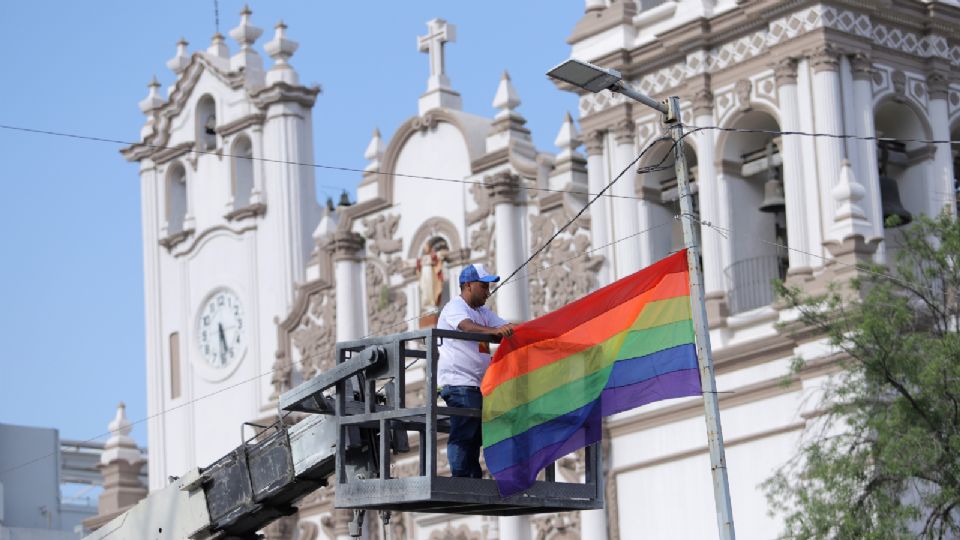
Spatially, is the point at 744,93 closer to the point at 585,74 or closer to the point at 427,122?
the point at 427,122

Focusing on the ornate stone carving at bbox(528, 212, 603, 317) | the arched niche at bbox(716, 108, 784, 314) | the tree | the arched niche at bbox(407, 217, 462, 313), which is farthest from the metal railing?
the arched niche at bbox(407, 217, 462, 313)

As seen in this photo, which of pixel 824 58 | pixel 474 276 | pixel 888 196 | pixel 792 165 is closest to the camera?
pixel 474 276

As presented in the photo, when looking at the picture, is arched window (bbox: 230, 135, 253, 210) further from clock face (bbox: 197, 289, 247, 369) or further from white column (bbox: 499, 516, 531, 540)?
white column (bbox: 499, 516, 531, 540)

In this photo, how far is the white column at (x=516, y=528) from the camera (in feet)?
124

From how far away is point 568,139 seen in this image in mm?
38500

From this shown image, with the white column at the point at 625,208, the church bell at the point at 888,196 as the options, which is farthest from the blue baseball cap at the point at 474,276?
the white column at the point at 625,208

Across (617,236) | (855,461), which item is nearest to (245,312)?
(617,236)

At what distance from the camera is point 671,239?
37.6 meters

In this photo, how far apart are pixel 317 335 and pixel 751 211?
9.30 meters

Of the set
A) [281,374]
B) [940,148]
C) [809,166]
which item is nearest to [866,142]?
[809,166]

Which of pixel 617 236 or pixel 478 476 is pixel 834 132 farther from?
pixel 478 476

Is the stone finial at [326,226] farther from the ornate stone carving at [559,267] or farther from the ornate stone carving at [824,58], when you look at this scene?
the ornate stone carving at [824,58]

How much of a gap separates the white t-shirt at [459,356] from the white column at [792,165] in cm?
1738

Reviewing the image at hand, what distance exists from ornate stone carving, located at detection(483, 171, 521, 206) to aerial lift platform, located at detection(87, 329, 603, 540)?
1992 centimetres
